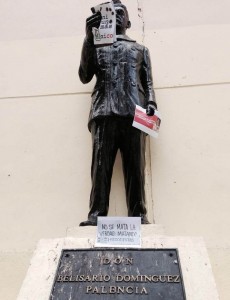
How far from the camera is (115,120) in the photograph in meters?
2.73

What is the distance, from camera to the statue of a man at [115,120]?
8.77 ft

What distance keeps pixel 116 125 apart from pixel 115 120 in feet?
0.11

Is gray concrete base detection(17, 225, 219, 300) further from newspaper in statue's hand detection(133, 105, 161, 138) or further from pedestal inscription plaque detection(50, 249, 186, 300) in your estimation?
newspaper in statue's hand detection(133, 105, 161, 138)

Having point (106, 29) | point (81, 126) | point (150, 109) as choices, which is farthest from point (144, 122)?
point (81, 126)

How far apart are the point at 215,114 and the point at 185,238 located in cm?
159

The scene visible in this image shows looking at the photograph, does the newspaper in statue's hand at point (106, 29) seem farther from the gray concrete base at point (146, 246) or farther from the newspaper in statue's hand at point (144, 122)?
the gray concrete base at point (146, 246)

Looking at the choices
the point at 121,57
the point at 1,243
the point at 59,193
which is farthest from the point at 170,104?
the point at 1,243

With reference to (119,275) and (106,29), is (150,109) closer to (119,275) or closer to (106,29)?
(106,29)

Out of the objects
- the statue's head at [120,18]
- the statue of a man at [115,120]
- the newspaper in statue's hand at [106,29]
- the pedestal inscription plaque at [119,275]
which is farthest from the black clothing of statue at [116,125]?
the pedestal inscription plaque at [119,275]

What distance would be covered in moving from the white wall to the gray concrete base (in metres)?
0.67

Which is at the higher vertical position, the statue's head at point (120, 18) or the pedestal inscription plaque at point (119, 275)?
the statue's head at point (120, 18)

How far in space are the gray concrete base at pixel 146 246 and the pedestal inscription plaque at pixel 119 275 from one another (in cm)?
4

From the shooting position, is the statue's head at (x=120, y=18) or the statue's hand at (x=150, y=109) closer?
the statue's hand at (x=150, y=109)

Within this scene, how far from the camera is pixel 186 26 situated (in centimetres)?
416
